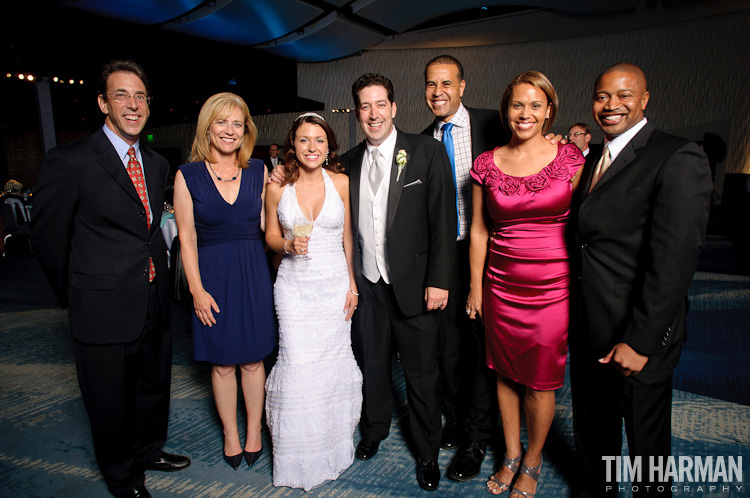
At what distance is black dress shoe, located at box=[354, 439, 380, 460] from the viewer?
2348mm

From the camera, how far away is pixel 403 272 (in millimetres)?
2074

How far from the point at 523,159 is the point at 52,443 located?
Result: 2.96m

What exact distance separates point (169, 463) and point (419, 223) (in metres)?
1.77

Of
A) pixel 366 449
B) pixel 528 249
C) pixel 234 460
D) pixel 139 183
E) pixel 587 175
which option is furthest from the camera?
pixel 366 449

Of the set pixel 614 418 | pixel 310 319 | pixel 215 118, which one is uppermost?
pixel 215 118

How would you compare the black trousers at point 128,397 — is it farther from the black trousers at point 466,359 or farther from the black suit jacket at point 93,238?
the black trousers at point 466,359

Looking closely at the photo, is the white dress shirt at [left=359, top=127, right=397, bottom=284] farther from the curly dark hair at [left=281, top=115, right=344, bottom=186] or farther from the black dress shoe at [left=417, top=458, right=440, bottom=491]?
the black dress shoe at [left=417, top=458, right=440, bottom=491]

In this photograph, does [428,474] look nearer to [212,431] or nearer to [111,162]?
[212,431]

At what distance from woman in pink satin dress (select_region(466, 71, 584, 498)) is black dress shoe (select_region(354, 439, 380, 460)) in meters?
0.63

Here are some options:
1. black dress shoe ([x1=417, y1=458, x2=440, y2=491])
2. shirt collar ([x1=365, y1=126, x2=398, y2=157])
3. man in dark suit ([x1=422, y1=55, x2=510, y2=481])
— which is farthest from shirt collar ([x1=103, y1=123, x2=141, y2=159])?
black dress shoe ([x1=417, y1=458, x2=440, y2=491])

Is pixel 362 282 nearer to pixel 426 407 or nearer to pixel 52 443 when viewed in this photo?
pixel 426 407

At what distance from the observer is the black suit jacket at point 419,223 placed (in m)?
2.05

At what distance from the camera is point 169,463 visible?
2281mm

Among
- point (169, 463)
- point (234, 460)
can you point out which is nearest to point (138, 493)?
point (169, 463)
